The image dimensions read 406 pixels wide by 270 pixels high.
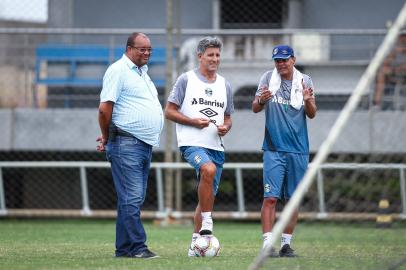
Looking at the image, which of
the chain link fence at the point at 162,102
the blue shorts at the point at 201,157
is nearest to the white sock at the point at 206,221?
the blue shorts at the point at 201,157

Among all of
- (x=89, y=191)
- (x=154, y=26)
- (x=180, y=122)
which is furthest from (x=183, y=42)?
(x=180, y=122)

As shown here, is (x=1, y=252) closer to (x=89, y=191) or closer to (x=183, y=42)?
(x=89, y=191)

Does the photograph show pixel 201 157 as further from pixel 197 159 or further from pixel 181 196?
pixel 181 196

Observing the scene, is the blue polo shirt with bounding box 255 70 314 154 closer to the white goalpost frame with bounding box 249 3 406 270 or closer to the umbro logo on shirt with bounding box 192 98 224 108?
the umbro logo on shirt with bounding box 192 98 224 108

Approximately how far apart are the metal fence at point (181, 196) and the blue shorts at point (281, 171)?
107 centimetres

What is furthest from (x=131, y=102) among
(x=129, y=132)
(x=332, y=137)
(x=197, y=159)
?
(x=332, y=137)

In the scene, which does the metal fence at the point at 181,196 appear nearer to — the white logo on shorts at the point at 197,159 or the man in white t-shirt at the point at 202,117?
the man in white t-shirt at the point at 202,117

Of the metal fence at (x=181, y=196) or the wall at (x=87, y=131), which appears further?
the wall at (x=87, y=131)

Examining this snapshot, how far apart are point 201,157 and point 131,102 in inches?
30.3

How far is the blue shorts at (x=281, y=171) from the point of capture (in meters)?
8.89

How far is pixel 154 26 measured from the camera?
18.8 metres

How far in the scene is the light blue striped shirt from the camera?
28.5 feet

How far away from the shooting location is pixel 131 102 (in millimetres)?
8734

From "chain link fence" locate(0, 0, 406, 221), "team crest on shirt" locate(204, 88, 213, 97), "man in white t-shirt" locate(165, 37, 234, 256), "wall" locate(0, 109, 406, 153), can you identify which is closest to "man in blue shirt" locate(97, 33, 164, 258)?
"man in white t-shirt" locate(165, 37, 234, 256)
